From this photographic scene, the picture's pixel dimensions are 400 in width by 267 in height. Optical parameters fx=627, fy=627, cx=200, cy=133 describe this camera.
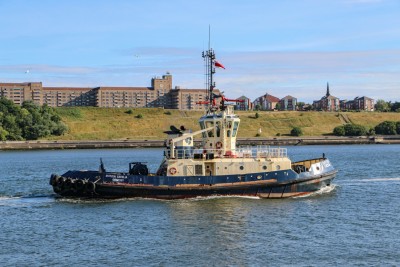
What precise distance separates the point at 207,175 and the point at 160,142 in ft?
272

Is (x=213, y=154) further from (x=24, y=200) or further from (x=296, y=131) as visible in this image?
(x=296, y=131)

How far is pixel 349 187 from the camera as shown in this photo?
155ft

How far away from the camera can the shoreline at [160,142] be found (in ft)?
383

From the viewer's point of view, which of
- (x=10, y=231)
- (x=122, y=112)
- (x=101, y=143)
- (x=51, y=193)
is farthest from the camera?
(x=122, y=112)

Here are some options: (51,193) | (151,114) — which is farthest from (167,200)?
(151,114)

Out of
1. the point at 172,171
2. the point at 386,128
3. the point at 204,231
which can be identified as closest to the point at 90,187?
the point at 172,171

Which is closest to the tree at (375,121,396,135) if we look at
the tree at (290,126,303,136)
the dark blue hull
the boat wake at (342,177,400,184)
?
the tree at (290,126,303,136)

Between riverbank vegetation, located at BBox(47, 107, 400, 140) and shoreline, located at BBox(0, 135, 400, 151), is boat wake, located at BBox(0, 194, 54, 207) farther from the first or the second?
riverbank vegetation, located at BBox(47, 107, 400, 140)

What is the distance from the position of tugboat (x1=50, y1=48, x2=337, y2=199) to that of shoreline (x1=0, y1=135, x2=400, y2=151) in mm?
65686

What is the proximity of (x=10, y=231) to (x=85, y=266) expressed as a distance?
810 centimetres

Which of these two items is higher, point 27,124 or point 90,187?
point 27,124

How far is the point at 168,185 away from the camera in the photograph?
39.6 metres

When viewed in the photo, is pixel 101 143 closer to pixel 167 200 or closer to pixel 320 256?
pixel 167 200

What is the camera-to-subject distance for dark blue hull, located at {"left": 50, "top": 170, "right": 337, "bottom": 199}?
39562 millimetres
